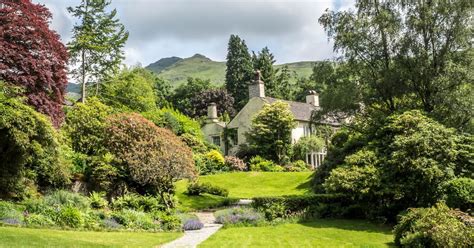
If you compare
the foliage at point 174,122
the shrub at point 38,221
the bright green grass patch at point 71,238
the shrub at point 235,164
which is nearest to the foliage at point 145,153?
the bright green grass patch at point 71,238

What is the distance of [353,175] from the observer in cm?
1988

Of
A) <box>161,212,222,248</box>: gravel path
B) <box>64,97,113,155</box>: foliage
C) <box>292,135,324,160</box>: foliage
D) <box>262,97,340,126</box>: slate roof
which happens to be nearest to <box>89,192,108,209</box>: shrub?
<box>64,97,113,155</box>: foliage

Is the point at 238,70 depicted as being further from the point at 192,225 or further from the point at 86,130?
the point at 192,225

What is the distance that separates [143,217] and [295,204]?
310 inches

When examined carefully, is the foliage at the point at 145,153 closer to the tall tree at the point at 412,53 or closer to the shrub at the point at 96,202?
the shrub at the point at 96,202

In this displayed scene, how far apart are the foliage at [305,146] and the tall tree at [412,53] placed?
20.1 meters

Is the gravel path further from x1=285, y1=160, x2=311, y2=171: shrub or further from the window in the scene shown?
the window

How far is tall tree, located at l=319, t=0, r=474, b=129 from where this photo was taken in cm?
2200

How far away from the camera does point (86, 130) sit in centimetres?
2403

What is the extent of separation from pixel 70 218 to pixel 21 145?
3.59m

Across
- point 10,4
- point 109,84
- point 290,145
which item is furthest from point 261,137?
point 10,4

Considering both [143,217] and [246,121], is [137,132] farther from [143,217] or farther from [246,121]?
[246,121]

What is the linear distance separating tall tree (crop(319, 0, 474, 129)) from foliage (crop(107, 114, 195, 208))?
10730 mm

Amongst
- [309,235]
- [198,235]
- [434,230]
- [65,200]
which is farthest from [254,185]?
[434,230]
